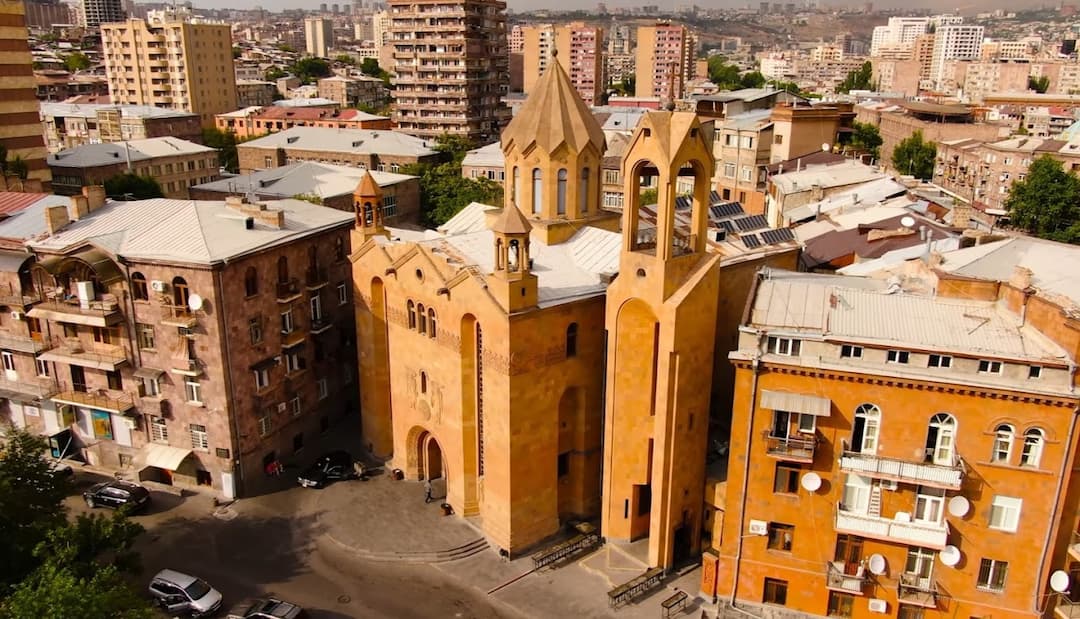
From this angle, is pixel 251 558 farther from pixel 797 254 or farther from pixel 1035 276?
pixel 1035 276

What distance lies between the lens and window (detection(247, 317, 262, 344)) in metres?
44.2

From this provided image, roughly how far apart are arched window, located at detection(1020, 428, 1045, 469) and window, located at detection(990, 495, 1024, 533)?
1555 mm

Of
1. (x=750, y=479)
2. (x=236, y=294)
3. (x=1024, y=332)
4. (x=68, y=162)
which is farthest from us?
(x=68, y=162)

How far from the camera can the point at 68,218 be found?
46.7 m

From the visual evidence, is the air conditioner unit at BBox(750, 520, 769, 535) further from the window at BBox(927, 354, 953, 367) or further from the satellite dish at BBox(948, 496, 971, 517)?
the window at BBox(927, 354, 953, 367)

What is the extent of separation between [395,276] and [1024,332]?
30105mm

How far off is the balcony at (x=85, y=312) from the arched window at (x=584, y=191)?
26092mm

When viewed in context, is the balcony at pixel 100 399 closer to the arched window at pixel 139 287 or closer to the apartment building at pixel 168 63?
the arched window at pixel 139 287

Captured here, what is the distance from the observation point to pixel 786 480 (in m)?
33.9

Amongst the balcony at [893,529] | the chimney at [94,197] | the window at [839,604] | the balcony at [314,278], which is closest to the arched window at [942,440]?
the balcony at [893,529]

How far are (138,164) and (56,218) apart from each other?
50.6 m

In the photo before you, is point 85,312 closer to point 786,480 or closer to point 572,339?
point 572,339

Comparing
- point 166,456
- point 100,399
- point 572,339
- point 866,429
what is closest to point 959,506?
point 866,429

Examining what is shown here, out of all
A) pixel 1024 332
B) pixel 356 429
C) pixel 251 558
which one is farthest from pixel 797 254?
pixel 251 558
